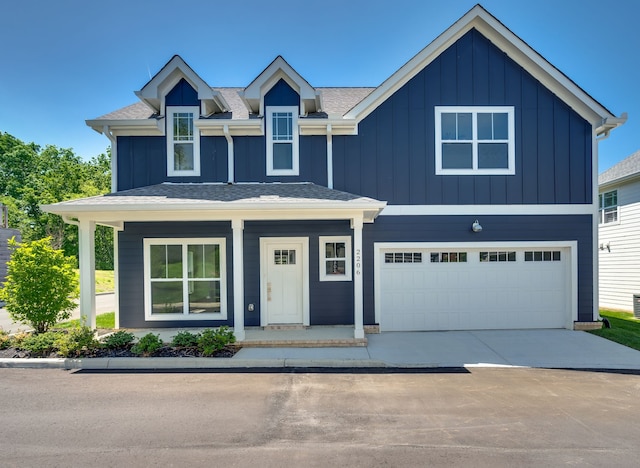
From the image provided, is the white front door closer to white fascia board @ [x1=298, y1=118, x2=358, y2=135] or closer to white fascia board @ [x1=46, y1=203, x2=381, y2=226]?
white fascia board @ [x1=46, y1=203, x2=381, y2=226]

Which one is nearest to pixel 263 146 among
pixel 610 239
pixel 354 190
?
pixel 354 190

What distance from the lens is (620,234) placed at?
46.5 ft

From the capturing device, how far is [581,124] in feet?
32.5

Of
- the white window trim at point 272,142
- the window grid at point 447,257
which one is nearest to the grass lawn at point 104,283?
the white window trim at point 272,142

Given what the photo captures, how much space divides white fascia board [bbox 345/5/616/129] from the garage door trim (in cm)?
347

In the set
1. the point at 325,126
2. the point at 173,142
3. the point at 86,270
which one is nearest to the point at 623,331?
the point at 325,126

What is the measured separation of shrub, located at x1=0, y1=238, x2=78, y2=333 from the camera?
26.9ft

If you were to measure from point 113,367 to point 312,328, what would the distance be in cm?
454

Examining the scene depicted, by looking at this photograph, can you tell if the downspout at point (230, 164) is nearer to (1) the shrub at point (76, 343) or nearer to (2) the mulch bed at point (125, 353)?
(2) the mulch bed at point (125, 353)

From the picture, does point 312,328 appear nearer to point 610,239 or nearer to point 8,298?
point 8,298

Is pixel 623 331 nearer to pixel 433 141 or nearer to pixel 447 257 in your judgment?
pixel 447 257

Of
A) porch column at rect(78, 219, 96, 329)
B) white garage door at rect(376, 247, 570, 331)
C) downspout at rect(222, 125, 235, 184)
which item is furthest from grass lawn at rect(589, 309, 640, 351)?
porch column at rect(78, 219, 96, 329)

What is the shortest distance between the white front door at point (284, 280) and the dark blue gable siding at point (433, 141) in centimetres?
227

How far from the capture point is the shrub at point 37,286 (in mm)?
8211
